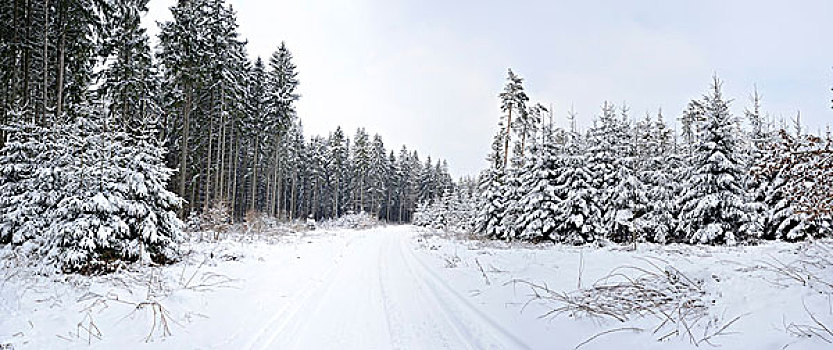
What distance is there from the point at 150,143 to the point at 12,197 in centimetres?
280

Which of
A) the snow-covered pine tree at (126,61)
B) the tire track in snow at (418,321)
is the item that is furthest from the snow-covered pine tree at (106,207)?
the snow-covered pine tree at (126,61)

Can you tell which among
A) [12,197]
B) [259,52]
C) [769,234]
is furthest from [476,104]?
[12,197]

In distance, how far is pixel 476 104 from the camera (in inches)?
1467

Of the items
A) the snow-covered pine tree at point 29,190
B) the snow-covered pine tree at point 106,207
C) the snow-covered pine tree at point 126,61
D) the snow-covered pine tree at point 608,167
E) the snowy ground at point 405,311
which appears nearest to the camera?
the snowy ground at point 405,311

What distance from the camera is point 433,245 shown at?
21078 mm

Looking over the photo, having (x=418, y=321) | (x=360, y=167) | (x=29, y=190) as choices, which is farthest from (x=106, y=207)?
(x=360, y=167)

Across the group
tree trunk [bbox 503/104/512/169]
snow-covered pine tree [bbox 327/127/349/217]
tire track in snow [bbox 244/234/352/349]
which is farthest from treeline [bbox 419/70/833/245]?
snow-covered pine tree [bbox 327/127/349/217]

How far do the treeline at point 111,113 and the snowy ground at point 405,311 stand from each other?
4.19 ft

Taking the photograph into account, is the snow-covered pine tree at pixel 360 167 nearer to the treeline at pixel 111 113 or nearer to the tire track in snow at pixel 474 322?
the treeline at pixel 111 113

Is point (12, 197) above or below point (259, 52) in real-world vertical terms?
below

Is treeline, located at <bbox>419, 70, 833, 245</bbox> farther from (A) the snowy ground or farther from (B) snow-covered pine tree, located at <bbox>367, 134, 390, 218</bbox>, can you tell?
→ (B) snow-covered pine tree, located at <bbox>367, 134, 390, 218</bbox>

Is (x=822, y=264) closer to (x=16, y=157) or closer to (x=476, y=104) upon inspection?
(x=16, y=157)

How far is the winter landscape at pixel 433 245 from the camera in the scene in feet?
16.7

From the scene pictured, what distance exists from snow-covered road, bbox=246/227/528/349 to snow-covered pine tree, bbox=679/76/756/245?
625 inches
